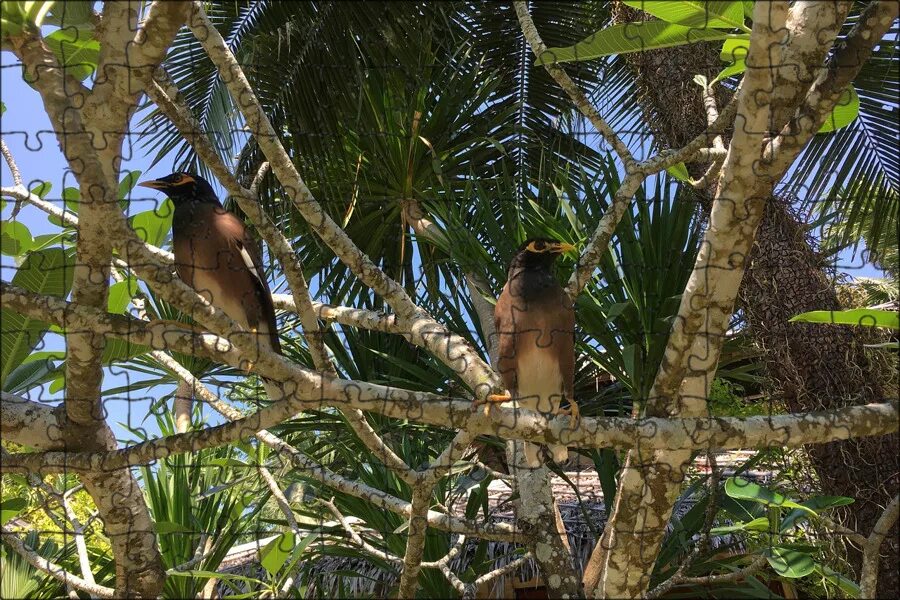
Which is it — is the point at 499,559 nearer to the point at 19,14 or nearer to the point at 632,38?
the point at 632,38

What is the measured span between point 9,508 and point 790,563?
87.0 inches

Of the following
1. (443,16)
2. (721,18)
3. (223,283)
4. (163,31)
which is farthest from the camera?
(443,16)

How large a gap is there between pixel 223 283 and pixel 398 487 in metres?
1.27

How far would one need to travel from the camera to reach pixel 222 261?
104 inches

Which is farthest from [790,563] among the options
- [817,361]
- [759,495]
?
[817,361]

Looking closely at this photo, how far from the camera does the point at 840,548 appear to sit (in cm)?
→ 311

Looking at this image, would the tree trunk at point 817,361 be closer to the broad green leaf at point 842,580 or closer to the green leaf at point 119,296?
the broad green leaf at point 842,580

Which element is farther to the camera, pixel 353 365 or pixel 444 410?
pixel 353 365

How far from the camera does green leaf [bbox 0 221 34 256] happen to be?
2373mm

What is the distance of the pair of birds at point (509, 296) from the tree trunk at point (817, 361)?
1052 millimetres

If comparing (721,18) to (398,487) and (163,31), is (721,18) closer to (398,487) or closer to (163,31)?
(163,31)

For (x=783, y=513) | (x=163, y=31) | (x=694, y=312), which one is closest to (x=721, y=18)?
(x=694, y=312)

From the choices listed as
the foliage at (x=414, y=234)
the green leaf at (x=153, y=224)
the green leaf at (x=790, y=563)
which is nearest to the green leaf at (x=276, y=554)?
the foliage at (x=414, y=234)

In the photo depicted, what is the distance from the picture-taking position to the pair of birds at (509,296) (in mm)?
2541
